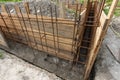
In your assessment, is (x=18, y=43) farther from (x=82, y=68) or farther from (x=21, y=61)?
(x=82, y=68)

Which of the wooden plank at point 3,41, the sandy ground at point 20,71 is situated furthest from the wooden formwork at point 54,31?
the sandy ground at point 20,71

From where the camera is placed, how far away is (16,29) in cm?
201

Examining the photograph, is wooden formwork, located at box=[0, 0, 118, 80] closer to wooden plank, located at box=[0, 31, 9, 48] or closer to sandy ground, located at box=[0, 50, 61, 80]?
wooden plank, located at box=[0, 31, 9, 48]

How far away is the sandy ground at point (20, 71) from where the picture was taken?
1741 millimetres

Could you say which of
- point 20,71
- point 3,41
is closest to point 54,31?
point 20,71

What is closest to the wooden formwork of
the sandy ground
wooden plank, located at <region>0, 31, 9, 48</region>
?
wooden plank, located at <region>0, 31, 9, 48</region>

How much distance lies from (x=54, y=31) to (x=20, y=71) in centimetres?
60

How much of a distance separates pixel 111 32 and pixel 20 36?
3.86 feet

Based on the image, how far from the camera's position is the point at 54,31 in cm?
169

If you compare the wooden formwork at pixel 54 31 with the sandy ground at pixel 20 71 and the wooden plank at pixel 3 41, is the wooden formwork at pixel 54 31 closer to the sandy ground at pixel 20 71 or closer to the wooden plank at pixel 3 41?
the wooden plank at pixel 3 41

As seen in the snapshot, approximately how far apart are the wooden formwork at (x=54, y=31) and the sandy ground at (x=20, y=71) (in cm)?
26

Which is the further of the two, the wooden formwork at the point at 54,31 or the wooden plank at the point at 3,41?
the wooden plank at the point at 3,41

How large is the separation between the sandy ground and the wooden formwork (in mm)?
260

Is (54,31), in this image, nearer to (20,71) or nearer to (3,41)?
(20,71)
